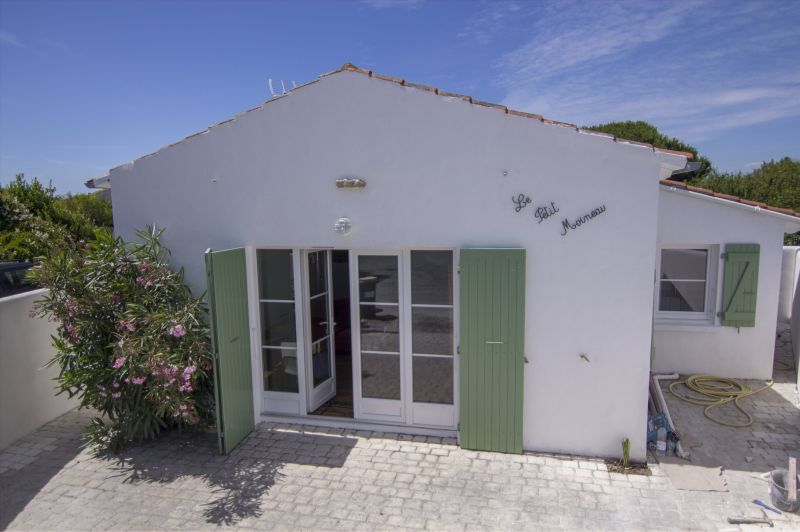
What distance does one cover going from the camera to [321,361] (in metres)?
7.19

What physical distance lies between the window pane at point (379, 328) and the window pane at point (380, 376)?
144mm

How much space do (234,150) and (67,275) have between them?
2726 millimetres

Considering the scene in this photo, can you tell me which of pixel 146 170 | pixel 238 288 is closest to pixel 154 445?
pixel 238 288

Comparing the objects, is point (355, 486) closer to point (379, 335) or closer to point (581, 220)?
point (379, 335)

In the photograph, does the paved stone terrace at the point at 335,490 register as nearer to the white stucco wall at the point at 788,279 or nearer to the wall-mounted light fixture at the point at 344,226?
the wall-mounted light fixture at the point at 344,226

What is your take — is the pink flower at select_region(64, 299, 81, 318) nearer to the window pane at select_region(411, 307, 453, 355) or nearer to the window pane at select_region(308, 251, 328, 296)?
the window pane at select_region(308, 251, 328, 296)

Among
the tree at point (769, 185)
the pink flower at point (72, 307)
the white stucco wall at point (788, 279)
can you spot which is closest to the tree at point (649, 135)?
the tree at point (769, 185)

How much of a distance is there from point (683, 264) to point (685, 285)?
15.8 inches

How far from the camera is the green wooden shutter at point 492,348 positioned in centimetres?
568

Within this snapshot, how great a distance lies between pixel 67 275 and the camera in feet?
19.8

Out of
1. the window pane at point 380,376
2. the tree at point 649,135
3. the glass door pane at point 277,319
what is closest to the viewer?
the window pane at point 380,376

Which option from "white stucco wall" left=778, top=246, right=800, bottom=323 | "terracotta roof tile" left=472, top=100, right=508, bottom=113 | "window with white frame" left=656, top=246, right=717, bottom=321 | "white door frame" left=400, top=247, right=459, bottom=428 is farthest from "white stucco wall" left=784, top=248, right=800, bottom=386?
"terracotta roof tile" left=472, top=100, right=508, bottom=113

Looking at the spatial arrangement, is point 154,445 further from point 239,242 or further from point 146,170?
point 146,170

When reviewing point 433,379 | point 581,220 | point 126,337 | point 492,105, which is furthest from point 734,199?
point 126,337
